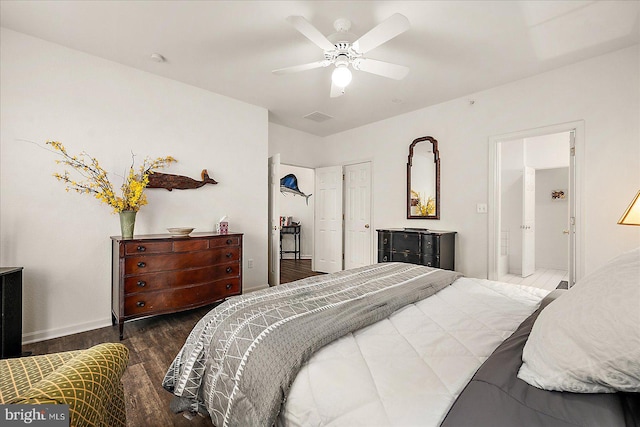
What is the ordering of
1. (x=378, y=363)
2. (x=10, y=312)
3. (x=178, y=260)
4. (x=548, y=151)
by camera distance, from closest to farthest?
(x=378, y=363), (x=10, y=312), (x=178, y=260), (x=548, y=151)

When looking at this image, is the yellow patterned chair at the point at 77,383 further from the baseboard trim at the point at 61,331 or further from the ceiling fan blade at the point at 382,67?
the ceiling fan blade at the point at 382,67

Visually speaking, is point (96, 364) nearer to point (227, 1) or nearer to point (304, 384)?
point (304, 384)

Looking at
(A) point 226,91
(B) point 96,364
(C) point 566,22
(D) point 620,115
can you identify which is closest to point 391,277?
(B) point 96,364

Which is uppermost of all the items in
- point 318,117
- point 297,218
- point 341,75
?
point 318,117

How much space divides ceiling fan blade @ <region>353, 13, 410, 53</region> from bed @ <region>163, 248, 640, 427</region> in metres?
1.71

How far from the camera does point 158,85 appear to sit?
3.26 meters

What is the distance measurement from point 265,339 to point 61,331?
280cm

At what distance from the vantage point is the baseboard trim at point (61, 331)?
2.51m

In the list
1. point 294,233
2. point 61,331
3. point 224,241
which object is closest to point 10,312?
point 61,331

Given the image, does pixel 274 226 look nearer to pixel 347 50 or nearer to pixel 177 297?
pixel 177 297

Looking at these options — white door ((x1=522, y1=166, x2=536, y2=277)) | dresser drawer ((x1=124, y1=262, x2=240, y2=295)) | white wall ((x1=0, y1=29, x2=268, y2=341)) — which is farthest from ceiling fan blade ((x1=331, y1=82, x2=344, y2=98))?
white door ((x1=522, y1=166, x2=536, y2=277))

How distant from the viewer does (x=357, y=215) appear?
5.11 meters

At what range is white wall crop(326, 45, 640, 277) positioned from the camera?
270 centimetres

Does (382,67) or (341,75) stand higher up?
(382,67)
